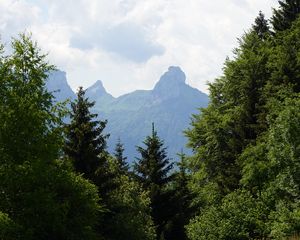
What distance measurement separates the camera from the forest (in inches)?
838

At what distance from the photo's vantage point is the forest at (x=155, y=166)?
2128 cm

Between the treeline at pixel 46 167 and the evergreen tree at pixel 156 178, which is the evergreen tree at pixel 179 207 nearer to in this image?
the evergreen tree at pixel 156 178

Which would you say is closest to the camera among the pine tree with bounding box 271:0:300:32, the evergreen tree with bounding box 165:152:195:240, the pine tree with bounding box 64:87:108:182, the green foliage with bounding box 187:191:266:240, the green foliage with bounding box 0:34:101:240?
the green foliage with bounding box 0:34:101:240

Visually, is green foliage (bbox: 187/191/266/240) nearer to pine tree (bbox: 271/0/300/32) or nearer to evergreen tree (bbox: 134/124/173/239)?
evergreen tree (bbox: 134/124/173/239)

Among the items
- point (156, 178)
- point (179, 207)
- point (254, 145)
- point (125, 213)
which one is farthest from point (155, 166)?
point (125, 213)

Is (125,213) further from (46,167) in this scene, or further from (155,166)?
(155,166)

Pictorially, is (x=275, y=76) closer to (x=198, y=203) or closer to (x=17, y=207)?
(x=198, y=203)

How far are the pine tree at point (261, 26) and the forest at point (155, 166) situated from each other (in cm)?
231

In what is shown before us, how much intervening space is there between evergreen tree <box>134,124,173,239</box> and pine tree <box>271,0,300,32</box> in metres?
18.8

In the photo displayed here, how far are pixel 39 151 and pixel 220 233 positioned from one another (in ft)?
38.7

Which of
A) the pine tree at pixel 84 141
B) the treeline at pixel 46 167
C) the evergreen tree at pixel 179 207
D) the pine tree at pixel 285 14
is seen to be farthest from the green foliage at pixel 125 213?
the pine tree at pixel 285 14

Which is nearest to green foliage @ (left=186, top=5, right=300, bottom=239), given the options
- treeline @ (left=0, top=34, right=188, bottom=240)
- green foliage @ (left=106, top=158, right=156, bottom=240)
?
green foliage @ (left=106, top=158, right=156, bottom=240)

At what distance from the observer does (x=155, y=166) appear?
41.9m

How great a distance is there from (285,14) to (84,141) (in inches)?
1228
